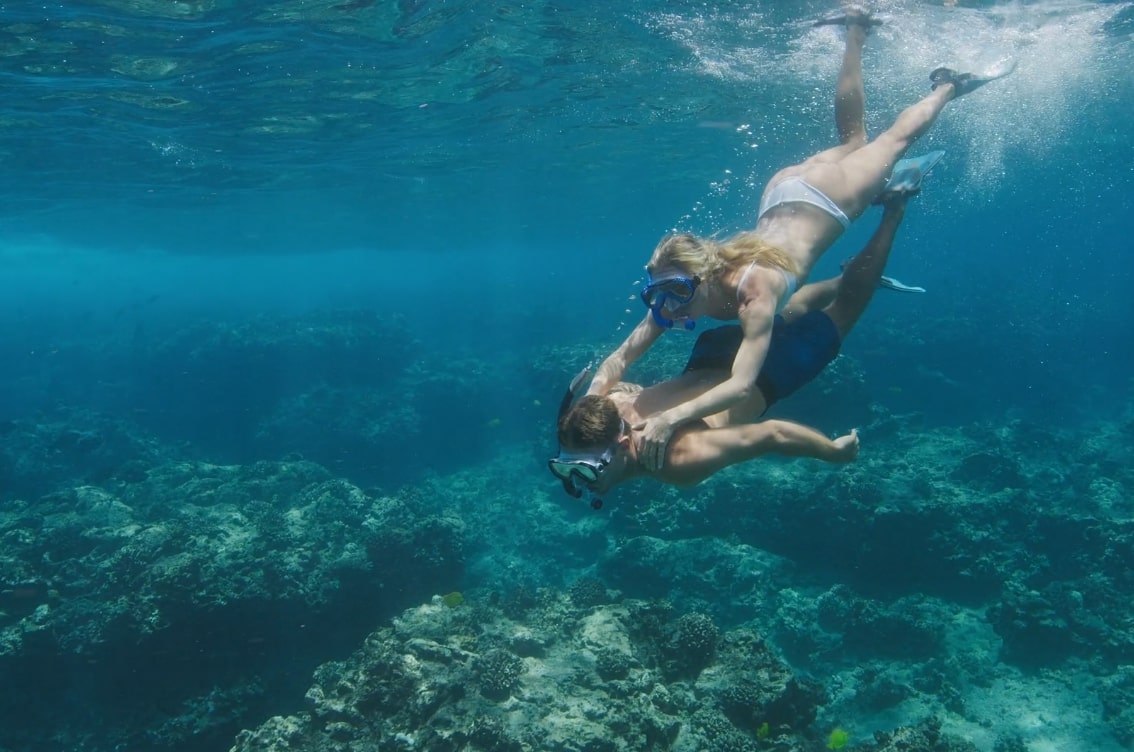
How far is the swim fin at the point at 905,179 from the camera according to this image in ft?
20.0

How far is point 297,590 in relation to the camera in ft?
35.0

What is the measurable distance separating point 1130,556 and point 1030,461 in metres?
5.86

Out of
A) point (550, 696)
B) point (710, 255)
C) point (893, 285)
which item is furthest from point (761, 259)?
point (550, 696)

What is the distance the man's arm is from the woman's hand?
23 centimetres

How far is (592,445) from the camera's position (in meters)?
3.79

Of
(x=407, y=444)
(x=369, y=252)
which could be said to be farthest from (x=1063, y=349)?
(x=369, y=252)

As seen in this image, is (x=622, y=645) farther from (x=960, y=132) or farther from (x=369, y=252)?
(x=369, y=252)

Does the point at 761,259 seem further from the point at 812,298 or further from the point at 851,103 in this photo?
the point at 851,103

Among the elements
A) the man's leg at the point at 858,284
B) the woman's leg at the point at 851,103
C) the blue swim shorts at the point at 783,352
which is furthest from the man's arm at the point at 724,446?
the woman's leg at the point at 851,103

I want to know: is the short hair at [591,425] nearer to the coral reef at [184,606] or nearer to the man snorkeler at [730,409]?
the man snorkeler at [730,409]

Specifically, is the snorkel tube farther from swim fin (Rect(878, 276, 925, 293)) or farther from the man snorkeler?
swim fin (Rect(878, 276, 925, 293))

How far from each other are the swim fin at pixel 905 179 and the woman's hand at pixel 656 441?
387 centimetres

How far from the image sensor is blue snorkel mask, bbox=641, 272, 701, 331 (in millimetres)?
4578

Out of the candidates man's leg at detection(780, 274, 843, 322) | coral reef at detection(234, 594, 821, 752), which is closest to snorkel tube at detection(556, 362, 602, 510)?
man's leg at detection(780, 274, 843, 322)
